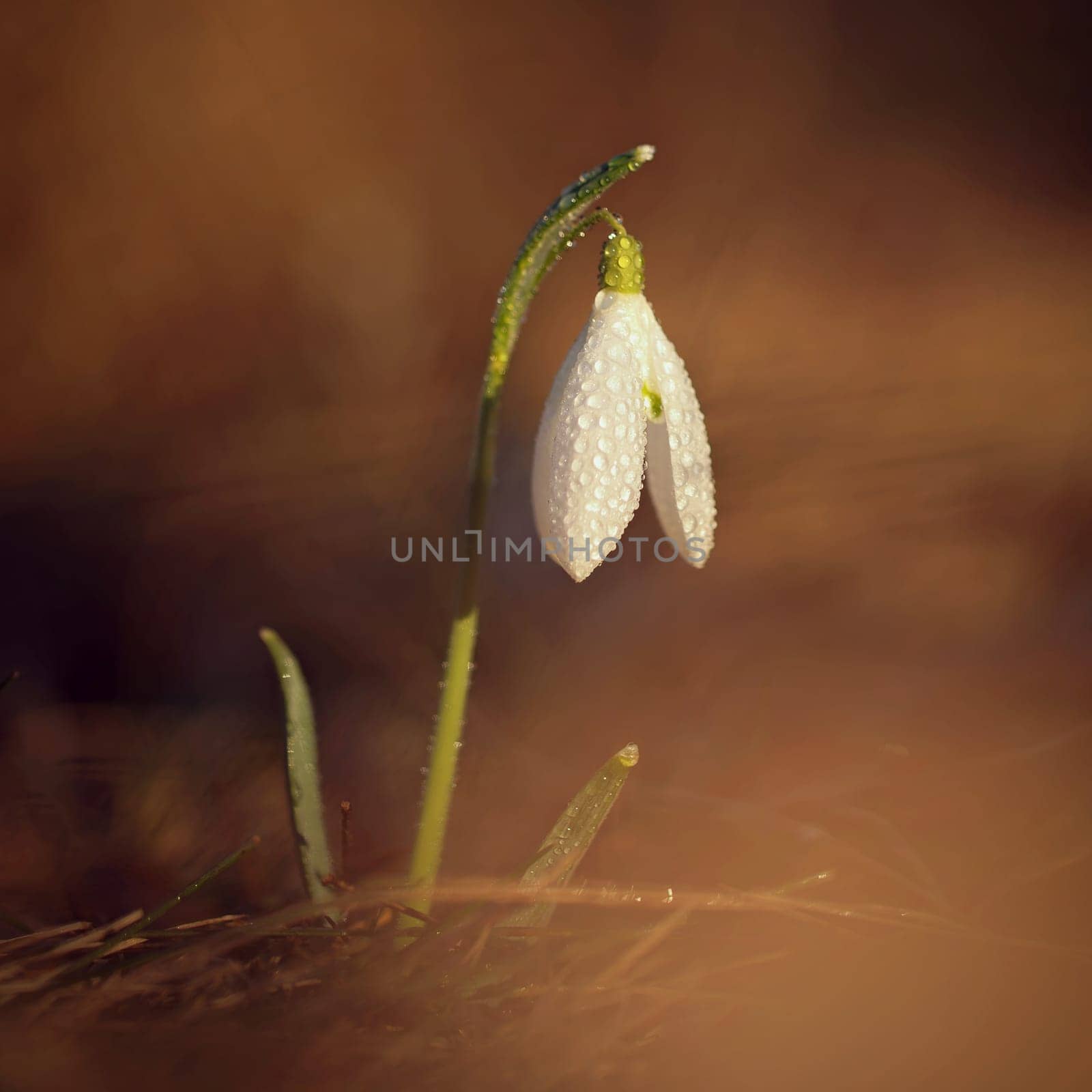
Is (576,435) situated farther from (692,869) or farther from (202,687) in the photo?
(202,687)

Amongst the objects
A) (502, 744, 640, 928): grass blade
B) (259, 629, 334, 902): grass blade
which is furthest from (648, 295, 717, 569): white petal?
(259, 629, 334, 902): grass blade

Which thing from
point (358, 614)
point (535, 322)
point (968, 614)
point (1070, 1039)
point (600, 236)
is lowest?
point (1070, 1039)

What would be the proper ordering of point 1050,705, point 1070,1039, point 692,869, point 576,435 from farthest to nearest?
point 1050,705
point 692,869
point 576,435
point 1070,1039

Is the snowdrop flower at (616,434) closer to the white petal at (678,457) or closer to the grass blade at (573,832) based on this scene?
the white petal at (678,457)

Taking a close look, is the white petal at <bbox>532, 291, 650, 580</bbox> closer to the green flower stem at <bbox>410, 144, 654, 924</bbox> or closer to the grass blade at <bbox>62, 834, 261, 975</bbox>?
the green flower stem at <bbox>410, 144, 654, 924</bbox>

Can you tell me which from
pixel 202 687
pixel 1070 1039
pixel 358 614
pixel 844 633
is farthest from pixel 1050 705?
pixel 202 687

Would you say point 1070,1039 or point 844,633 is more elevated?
point 844,633
